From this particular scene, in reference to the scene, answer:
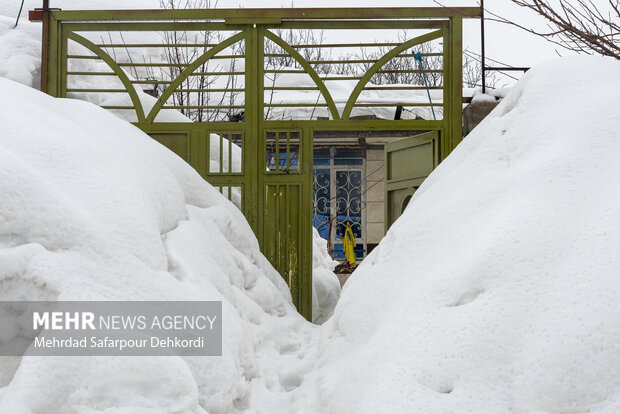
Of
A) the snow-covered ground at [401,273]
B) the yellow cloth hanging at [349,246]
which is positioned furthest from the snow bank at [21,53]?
the yellow cloth hanging at [349,246]

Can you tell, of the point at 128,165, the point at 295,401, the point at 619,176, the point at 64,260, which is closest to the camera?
the point at 64,260

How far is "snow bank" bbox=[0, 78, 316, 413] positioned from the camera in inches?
82.8

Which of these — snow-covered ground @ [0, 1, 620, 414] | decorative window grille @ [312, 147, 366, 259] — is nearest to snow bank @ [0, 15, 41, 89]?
snow-covered ground @ [0, 1, 620, 414]

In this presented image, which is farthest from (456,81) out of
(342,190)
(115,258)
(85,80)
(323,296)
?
(342,190)

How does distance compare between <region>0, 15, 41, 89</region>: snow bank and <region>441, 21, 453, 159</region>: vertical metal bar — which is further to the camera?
<region>0, 15, 41, 89</region>: snow bank

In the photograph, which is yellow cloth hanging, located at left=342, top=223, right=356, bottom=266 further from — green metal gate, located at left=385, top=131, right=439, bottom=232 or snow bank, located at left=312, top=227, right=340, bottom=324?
green metal gate, located at left=385, top=131, right=439, bottom=232

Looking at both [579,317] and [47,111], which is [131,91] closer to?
[47,111]

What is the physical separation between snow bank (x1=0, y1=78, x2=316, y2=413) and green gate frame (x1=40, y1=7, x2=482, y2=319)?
0.93m

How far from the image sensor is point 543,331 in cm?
206

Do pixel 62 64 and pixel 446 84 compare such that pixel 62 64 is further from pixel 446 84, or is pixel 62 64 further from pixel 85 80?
pixel 446 84

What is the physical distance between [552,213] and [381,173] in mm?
8297

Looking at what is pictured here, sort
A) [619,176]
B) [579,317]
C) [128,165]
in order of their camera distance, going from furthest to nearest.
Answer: [128,165], [619,176], [579,317]

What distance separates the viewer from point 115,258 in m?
2.53

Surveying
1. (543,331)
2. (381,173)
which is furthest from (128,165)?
(381,173)
